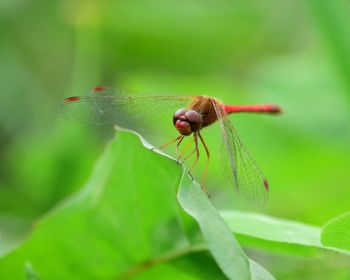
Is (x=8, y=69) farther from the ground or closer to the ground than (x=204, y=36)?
farther from the ground

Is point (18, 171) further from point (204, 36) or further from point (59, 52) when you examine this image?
point (204, 36)

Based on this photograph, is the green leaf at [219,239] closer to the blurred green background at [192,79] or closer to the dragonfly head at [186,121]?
the dragonfly head at [186,121]

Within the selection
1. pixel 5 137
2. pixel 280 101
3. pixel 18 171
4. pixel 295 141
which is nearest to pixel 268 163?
pixel 295 141

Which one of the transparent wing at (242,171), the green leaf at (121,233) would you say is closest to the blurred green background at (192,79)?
the transparent wing at (242,171)

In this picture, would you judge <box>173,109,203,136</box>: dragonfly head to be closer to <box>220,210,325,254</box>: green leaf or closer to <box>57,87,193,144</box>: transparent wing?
<box>57,87,193,144</box>: transparent wing

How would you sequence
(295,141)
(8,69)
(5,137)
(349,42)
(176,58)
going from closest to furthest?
(349,42) → (295,141) → (5,137) → (8,69) → (176,58)
